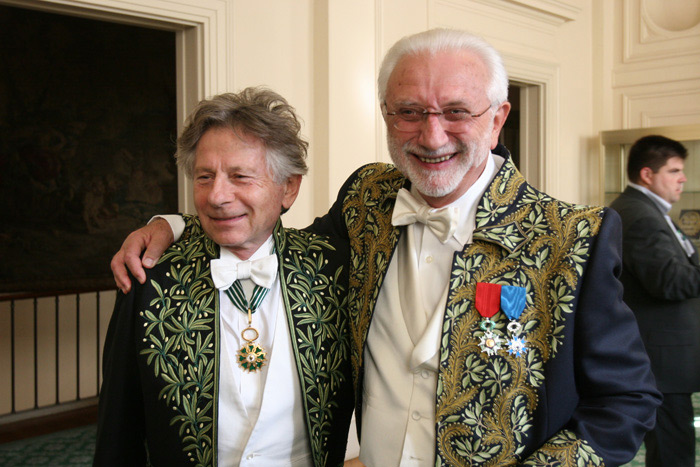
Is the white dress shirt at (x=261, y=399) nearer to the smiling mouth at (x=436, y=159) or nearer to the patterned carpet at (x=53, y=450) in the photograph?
the smiling mouth at (x=436, y=159)

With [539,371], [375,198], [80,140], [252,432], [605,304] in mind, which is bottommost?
[252,432]

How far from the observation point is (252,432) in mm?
1663

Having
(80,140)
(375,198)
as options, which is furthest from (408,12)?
(80,140)

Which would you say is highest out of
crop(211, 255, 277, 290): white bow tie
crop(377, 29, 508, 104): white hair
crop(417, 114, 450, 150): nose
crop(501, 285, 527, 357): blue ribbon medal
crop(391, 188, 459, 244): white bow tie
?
crop(377, 29, 508, 104): white hair

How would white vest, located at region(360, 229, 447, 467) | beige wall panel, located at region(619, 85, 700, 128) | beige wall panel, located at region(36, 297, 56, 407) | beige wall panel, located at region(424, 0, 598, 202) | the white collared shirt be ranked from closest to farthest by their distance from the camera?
white vest, located at region(360, 229, 447, 467), the white collared shirt, beige wall panel, located at region(424, 0, 598, 202), beige wall panel, located at region(619, 85, 700, 128), beige wall panel, located at region(36, 297, 56, 407)

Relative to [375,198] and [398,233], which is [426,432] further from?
[375,198]

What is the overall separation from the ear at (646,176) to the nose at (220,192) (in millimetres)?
2585

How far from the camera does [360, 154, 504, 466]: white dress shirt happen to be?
1.59 m

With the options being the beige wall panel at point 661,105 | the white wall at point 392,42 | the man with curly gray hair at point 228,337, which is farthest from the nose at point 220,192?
the beige wall panel at point 661,105

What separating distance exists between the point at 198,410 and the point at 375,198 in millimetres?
732

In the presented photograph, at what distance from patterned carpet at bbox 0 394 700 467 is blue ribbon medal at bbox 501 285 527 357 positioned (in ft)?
10.4

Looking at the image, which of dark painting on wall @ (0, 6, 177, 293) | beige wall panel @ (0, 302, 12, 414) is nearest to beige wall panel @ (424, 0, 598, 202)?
dark painting on wall @ (0, 6, 177, 293)

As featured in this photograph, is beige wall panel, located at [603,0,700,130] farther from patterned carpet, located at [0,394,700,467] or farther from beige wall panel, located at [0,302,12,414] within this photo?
beige wall panel, located at [0,302,12,414]

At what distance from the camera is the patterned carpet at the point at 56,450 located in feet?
14.6
